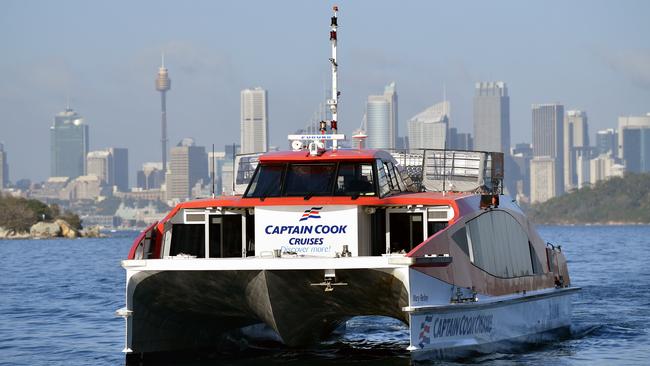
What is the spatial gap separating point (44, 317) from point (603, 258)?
39441 mm

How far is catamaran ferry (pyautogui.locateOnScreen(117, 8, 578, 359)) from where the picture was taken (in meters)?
22.0

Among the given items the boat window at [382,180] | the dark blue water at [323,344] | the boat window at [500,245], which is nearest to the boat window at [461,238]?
the boat window at [500,245]

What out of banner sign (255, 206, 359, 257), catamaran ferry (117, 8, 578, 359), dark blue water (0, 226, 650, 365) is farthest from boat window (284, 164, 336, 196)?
dark blue water (0, 226, 650, 365)

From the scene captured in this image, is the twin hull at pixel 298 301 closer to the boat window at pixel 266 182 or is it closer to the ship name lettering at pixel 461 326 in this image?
the ship name lettering at pixel 461 326

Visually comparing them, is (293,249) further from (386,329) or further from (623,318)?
(623,318)

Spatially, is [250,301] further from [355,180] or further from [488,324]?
[488,324]

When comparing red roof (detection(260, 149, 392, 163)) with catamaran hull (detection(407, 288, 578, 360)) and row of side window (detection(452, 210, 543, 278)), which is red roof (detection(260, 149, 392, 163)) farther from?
catamaran hull (detection(407, 288, 578, 360))

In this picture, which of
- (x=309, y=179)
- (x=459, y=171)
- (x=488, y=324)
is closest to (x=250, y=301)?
(x=309, y=179)

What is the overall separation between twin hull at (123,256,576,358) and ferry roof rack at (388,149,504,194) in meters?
3.10

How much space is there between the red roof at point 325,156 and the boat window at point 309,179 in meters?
0.12

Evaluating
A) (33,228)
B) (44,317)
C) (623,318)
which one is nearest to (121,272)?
(44,317)

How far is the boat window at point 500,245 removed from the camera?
24.4 meters

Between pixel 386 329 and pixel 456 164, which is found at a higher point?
pixel 456 164

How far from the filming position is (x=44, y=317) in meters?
35.8
